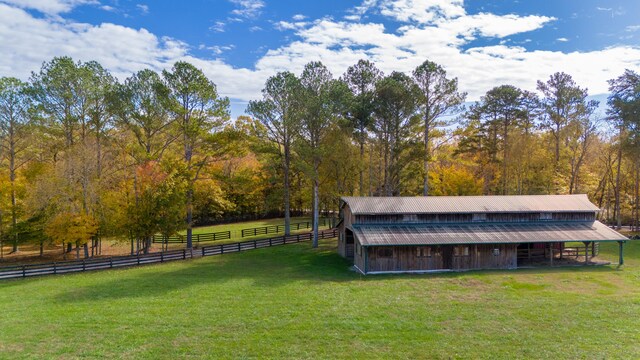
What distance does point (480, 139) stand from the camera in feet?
131

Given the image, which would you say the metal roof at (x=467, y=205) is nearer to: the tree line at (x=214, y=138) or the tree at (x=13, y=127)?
the tree line at (x=214, y=138)

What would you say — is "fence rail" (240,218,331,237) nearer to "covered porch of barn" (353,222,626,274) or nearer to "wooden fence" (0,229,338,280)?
"wooden fence" (0,229,338,280)

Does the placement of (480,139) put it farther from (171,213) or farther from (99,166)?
(99,166)

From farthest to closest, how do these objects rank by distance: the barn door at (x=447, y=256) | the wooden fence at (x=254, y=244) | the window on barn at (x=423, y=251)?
the wooden fence at (x=254, y=244) → the barn door at (x=447, y=256) → the window on barn at (x=423, y=251)

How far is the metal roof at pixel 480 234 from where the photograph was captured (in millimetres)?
24141

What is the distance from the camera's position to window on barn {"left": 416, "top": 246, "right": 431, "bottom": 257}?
24312 mm

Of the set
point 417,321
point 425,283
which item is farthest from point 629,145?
point 417,321

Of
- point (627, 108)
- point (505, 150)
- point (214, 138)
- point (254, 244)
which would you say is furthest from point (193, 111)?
point (627, 108)

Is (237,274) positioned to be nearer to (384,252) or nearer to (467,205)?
(384,252)

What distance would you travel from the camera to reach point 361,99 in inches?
1312

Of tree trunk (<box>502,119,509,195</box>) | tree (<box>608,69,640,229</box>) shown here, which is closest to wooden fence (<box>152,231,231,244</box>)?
tree trunk (<box>502,119,509,195</box>)

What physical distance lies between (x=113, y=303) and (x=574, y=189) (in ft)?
144

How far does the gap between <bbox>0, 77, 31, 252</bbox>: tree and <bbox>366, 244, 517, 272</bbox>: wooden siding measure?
92.2ft

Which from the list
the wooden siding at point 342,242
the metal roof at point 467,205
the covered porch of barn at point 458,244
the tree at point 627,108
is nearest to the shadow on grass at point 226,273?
the wooden siding at point 342,242
